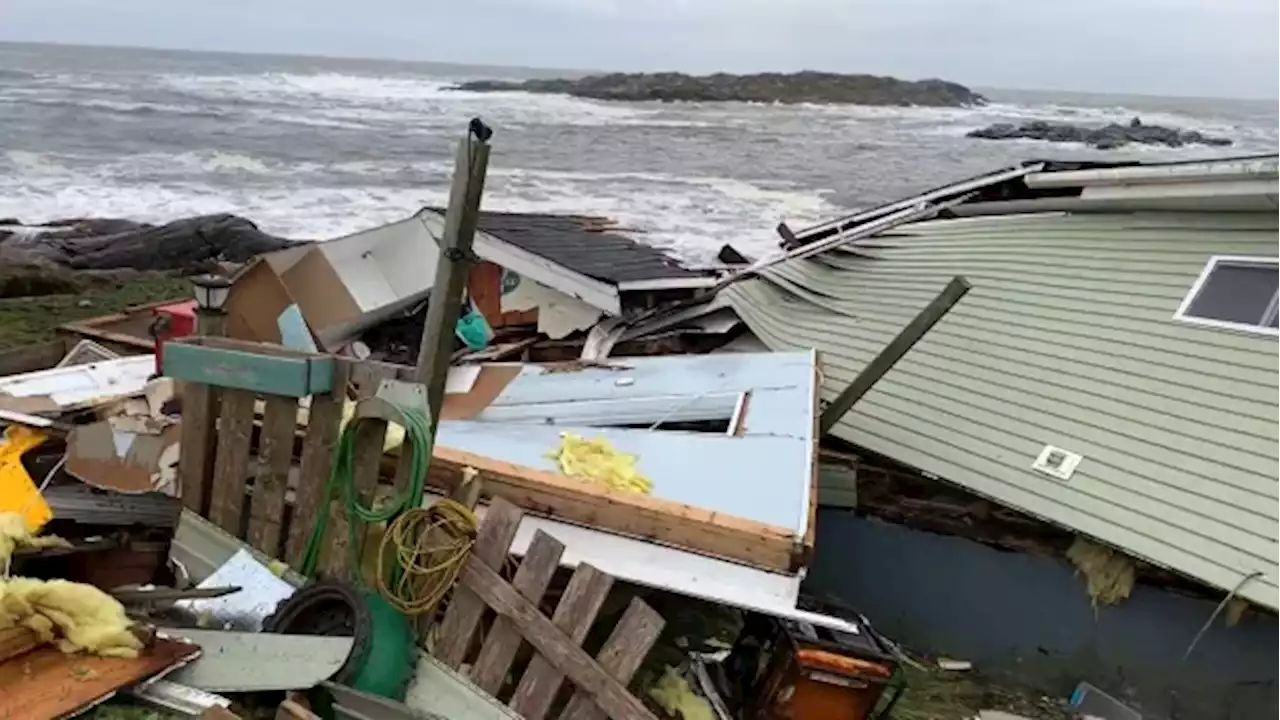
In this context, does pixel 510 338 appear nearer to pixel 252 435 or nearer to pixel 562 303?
pixel 562 303

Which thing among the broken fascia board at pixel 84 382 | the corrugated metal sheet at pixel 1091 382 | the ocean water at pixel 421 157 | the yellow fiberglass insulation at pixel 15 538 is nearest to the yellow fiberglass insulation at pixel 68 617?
the yellow fiberglass insulation at pixel 15 538

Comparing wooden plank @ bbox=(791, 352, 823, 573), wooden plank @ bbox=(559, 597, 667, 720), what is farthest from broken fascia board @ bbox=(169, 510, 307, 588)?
wooden plank @ bbox=(791, 352, 823, 573)

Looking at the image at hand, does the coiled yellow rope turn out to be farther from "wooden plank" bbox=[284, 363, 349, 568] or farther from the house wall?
the house wall

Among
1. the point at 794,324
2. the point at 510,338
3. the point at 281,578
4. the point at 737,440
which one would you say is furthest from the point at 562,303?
the point at 281,578

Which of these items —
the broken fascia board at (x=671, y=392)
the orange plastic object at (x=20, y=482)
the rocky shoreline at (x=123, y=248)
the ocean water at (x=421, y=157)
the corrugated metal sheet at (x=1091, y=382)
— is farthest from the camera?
the ocean water at (x=421, y=157)

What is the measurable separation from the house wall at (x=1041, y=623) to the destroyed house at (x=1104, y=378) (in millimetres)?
28

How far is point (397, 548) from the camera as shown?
17.2 feet

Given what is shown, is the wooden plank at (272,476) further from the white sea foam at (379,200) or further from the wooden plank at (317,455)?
the white sea foam at (379,200)

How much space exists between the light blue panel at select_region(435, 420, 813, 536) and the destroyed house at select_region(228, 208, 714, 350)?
2.66m

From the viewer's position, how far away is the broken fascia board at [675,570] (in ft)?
18.7

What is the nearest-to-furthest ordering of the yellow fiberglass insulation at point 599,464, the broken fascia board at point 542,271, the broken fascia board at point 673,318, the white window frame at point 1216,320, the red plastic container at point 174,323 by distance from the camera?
the yellow fiberglass insulation at point 599,464, the white window frame at point 1216,320, the red plastic container at point 174,323, the broken fascia board at point 542,271, the broken fascia board at point 673,318

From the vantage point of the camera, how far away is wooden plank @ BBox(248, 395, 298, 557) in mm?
5707

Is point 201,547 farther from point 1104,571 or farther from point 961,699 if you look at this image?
point 1104,571

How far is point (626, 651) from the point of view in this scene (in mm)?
5410
